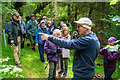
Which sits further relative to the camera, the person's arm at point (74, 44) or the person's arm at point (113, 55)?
the person's arm at point (113, 55)

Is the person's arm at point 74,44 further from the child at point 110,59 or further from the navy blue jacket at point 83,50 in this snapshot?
the child at point 110,59

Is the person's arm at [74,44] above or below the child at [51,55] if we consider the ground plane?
above

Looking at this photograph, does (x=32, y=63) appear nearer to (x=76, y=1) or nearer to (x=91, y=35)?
(x=91, y=35)

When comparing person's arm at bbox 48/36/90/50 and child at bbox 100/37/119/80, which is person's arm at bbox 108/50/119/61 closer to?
child at bbox 100/37/119/80

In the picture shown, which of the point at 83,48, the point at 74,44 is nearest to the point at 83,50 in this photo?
the point at 83,48

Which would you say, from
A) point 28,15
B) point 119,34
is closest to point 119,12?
point 119,34

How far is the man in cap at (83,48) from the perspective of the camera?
86.7 inches

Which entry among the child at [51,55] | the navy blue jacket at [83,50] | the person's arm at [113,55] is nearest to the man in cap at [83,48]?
the navy blue jacket at [83,50]

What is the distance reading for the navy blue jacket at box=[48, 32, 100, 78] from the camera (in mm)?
2199

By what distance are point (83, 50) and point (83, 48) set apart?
0.09m

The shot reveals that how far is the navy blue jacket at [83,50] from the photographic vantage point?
220cm

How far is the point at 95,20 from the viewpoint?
898cm

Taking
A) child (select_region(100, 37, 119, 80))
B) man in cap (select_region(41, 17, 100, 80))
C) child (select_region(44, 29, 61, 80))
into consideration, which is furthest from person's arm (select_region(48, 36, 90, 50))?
child (select_region(100, 37, 119, 80))

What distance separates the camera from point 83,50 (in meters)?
2.27
